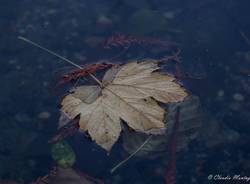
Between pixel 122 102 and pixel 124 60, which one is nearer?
pixel 122 102

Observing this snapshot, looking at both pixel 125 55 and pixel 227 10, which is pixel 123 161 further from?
pixel 227 10

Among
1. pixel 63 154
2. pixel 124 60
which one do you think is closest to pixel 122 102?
pixel 63 154

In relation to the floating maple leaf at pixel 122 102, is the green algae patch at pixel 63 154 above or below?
below

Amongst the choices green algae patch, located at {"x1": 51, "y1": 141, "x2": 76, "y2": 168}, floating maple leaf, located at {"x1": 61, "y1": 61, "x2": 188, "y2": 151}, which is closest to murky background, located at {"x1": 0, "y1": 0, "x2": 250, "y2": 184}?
green algae patch, located at {"x1": 51, "y1": 141, "x2": 76, "y2": 168}

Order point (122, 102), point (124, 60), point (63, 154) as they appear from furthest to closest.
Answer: point (124, 60) < point (63, 154) < point (122, 102)

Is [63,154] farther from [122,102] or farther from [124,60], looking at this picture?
[124,60]

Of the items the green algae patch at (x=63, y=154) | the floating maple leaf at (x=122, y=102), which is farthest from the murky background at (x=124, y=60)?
the floating maple leaf at (x=122, y=102)

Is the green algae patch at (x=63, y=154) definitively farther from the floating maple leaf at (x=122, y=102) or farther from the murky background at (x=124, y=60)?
the floating maple leaf at (x=122, y=102)
